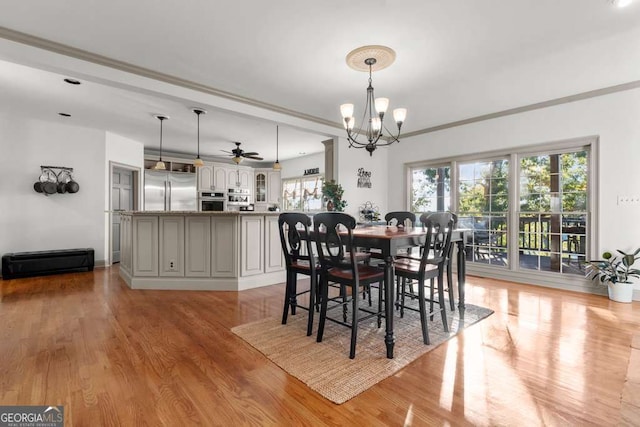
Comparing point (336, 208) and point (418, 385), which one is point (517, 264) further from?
point (418, 385)

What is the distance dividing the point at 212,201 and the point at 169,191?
1128 millimetres

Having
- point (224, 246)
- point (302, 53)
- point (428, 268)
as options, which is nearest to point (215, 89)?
point (302, 53)

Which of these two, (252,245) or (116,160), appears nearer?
(252,245)

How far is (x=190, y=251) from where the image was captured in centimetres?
400

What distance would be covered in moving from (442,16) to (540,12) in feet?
2.48

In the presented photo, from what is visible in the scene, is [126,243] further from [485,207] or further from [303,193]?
[485,207]

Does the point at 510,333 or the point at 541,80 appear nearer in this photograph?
the point at 510,333

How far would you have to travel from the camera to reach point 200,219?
4.00m

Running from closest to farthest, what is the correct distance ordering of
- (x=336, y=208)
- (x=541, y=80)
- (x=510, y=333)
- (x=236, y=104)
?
(x=510, y=333), (x=541, y=80), (x=236, y=104), (x=336, y=208)

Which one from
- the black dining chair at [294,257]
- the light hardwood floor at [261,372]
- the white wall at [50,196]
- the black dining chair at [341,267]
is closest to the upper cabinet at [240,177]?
the white wall at [50,196]

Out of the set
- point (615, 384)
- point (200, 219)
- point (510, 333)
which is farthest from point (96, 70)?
point (615, 384)

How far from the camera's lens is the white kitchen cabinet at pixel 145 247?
13.2ft

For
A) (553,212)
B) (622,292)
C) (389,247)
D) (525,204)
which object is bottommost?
(622,292)

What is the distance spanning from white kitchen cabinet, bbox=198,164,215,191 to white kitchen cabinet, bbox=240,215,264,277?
4518mm
